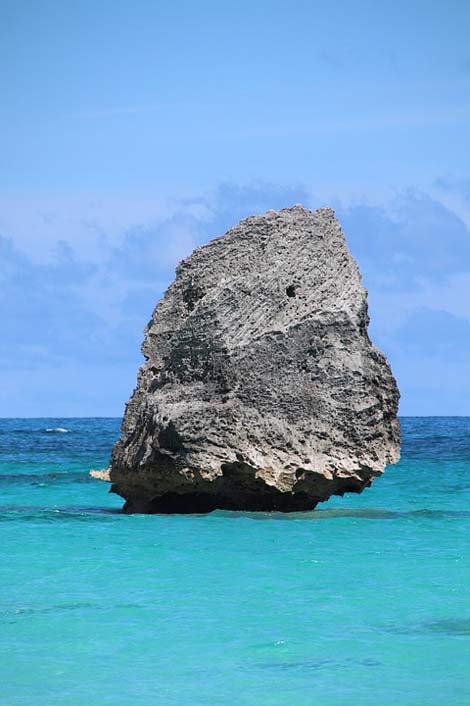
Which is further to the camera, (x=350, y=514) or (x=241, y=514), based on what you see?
(x=350, y=514)

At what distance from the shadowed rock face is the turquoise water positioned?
64 cm

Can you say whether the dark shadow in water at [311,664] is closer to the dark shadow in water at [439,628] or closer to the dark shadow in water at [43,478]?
the dark shadow in water at [439,628]

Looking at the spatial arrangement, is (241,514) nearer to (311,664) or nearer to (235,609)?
(235,609)

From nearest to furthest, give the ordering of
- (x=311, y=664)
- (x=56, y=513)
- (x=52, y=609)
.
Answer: (x=311, y=664), (x=52, y=609), (x=56, y=513)

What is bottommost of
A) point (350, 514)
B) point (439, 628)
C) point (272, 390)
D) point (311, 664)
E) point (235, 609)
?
point (311, 664)

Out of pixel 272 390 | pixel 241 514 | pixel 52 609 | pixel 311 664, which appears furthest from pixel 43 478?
pixel 311 664

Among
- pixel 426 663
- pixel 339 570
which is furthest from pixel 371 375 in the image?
pixel 426 663

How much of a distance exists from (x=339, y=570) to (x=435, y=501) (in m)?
8.24

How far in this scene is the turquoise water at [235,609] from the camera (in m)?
7.43

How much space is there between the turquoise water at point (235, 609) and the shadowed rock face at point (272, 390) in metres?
0.64

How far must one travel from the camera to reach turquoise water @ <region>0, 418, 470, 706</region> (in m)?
7.43

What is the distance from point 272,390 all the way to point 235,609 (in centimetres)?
482

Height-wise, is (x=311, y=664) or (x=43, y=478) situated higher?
(x=43, y=478)

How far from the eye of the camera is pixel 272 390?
1404 centimetres
